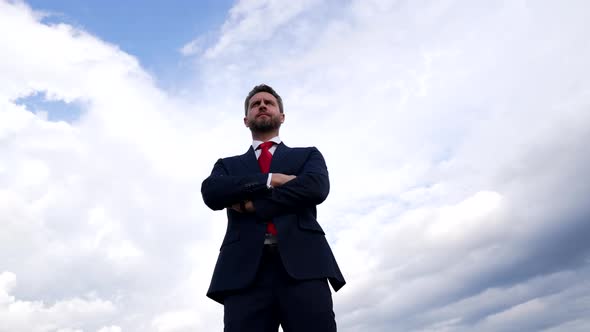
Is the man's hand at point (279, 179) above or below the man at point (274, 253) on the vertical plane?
above

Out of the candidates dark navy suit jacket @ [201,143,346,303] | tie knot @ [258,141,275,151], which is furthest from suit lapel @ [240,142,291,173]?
dark navy suit jacket @ [201,143,346,303]

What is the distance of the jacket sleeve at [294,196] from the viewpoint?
17.9 feet

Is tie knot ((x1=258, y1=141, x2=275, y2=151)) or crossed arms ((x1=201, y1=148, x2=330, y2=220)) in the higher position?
tie knot ((x1=258, y1=141, x2=275, y2=151))

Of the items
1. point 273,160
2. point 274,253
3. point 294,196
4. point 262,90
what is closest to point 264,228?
point 274,253

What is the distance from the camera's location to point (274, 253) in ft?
17.6

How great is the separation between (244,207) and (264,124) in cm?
133

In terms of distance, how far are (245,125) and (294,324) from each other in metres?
2.78

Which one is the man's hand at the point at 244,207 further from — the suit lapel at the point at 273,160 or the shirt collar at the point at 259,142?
the shirt collar at the point at 259,142

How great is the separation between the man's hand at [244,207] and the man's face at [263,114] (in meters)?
1.28

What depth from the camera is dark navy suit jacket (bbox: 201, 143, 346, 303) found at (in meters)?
5.23

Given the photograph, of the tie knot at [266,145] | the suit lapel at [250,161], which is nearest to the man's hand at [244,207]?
the suit lapel at [250,161]

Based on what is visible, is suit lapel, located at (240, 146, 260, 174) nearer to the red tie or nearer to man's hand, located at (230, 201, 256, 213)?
the red tie

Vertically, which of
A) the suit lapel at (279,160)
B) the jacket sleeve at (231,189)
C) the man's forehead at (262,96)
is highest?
the man's forehead at (262,96)

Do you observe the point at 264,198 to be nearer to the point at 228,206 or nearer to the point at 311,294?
the point at 228,206
